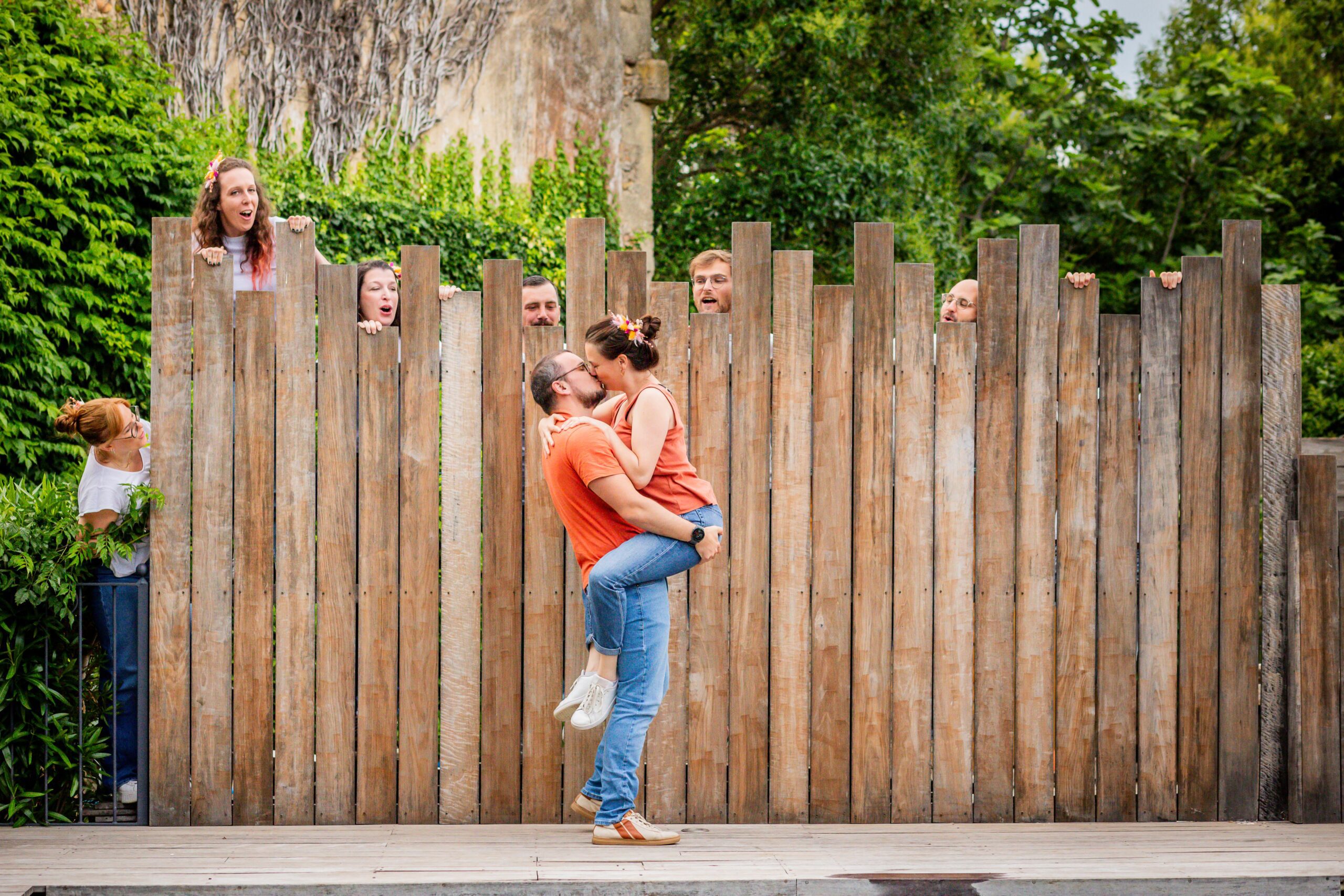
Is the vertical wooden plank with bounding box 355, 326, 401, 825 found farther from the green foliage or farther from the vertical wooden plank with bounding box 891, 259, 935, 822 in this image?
the vertical wooden plank with bounding box 891, 259, 935, 822

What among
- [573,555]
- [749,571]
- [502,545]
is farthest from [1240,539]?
[502,545]

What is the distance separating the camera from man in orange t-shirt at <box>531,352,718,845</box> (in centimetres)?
369

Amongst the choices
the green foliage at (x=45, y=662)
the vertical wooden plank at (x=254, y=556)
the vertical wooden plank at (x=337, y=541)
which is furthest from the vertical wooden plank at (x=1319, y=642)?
the green foliage at (x=45, y=662)

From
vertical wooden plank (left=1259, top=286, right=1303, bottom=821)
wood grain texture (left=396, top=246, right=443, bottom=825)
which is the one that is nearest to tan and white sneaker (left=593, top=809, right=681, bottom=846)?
wood grain texture (left=396, top=246, right=443, bottom=825)

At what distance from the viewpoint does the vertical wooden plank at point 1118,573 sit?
4.40 meters

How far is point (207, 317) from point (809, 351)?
217cm

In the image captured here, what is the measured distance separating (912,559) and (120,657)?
2872mm

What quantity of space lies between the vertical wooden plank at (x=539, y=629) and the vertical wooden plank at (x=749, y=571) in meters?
0.64

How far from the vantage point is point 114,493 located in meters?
4.12

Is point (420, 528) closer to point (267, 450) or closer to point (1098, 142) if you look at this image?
point (267, 450)

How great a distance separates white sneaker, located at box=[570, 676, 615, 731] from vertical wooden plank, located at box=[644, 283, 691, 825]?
0.51 meters

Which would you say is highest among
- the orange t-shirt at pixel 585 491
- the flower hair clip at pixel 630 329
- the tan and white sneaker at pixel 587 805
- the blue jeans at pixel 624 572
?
the flower hair clip at pixel 630 329

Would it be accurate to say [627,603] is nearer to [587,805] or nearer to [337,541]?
[587,805]

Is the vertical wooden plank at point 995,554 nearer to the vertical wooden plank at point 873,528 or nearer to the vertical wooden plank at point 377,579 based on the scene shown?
the vertical wooden plank at point 873,528
